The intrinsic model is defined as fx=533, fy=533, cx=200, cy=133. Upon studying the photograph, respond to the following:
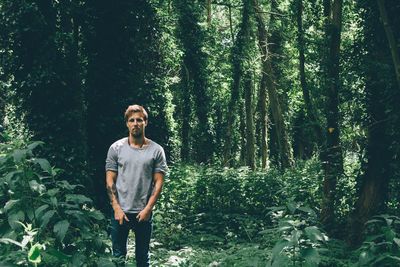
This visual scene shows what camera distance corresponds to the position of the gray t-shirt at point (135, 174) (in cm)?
599

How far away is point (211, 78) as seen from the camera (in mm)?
26375

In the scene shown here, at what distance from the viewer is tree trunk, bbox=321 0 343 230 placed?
10.7 meters

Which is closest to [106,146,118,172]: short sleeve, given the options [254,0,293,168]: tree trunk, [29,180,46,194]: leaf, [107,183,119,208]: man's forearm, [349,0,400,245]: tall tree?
[107,183,119,208]: man's forearm

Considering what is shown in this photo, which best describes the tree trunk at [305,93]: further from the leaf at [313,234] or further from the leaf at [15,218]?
the leaf at [15,218]

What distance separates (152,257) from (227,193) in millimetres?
6160

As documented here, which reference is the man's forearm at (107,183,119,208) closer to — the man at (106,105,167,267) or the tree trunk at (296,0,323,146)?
the man at (106,105,167,267)

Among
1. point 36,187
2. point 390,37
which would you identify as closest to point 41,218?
point 36,187

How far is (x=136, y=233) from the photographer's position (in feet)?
20.2

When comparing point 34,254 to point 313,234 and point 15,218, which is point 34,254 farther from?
point 313,234

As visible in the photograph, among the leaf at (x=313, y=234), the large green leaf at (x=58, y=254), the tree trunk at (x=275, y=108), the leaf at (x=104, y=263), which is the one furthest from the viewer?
the tree trunk at (x=275, y=108)

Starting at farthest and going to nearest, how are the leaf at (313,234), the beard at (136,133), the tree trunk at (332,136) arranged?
the tree trunk at (332,136) < the beard at (136,133) < the leaf at (313,234)

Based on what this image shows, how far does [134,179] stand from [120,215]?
1.40 feet

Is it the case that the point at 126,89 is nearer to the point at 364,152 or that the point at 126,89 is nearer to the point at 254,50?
the point at 364,152

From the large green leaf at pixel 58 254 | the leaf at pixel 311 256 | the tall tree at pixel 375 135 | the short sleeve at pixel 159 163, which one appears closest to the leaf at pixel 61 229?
the large green leaf at pixel 58 254
